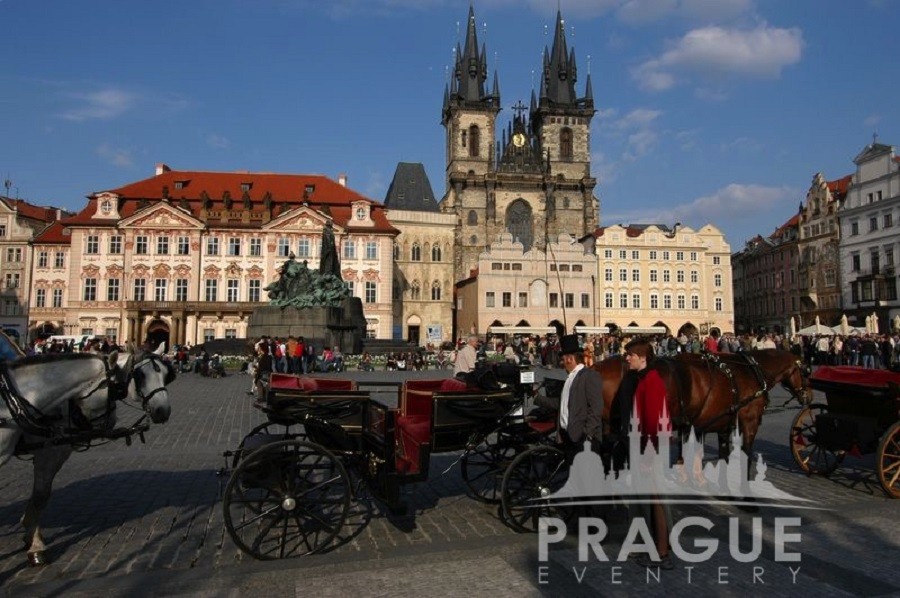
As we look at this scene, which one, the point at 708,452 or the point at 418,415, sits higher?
the point at 418,415

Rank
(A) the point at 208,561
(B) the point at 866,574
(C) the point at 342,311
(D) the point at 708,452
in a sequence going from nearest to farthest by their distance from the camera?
(B) the point at 866,574 → (A) the point at 208,561 → (D) the point at 708,452 → (C) the point at 342,311

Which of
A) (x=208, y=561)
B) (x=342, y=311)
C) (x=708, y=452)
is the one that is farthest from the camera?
(x=342, y=311)

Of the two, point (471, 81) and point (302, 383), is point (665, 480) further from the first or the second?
point (471, 81)

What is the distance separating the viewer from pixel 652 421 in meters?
4.55

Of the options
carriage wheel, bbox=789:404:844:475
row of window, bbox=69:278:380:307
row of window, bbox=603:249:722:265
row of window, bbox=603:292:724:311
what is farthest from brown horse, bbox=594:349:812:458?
row of window, bbox=603:249:722:265

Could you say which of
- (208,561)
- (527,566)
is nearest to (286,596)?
(208,561)

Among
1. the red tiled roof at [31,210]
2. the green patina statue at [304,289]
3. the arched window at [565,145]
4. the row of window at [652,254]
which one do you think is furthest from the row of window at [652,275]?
the red tiled roof at [31,210]

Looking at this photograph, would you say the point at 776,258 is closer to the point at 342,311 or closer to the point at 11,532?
the point at 342,311

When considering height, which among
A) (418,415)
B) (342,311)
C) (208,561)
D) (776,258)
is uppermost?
(776,258)

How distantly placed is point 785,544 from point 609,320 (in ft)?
188

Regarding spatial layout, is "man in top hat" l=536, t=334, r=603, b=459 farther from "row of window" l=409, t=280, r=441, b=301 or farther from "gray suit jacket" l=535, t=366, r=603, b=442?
"row of window" l=409, t=280, r=441, b=301

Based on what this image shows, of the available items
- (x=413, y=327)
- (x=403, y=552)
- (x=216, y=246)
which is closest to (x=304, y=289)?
(x=403, y=552)

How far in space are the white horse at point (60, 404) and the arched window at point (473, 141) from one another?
7119cm

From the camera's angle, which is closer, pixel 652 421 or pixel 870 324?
pixel 652 421
